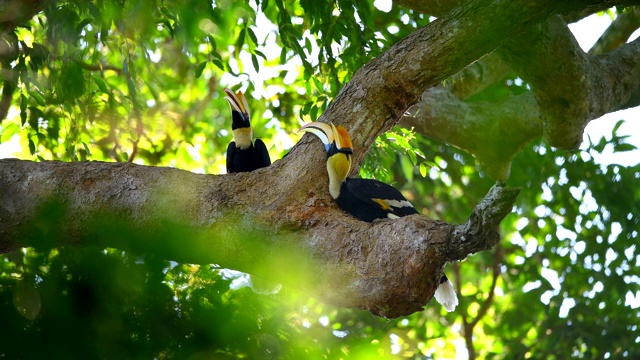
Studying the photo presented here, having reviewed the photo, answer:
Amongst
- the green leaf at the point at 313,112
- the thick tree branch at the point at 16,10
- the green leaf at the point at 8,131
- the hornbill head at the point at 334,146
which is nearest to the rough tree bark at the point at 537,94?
the green leaf at the point at 313,112

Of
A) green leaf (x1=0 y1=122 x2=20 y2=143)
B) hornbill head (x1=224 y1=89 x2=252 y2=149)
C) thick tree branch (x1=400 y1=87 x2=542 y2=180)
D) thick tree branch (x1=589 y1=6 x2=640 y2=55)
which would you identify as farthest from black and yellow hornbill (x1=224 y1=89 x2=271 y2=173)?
thick tree branch (x1=589 y1=6 x2=640 y2=55)

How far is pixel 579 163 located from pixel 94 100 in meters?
3.98

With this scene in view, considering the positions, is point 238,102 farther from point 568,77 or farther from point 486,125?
point 568,77

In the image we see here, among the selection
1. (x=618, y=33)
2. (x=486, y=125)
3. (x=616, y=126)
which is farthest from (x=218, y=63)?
(x=616, y=126)

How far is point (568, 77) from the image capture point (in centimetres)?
463

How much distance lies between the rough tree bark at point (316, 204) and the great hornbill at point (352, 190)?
69 mm

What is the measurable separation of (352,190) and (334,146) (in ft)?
1.60

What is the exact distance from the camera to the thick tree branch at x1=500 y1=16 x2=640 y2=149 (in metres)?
4.50

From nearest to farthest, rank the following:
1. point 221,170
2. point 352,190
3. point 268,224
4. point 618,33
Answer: point 268,224
point 352,190
point 618,33
point 221,170

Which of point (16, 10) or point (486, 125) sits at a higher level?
point (16, 10)

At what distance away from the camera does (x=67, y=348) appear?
1.57 m

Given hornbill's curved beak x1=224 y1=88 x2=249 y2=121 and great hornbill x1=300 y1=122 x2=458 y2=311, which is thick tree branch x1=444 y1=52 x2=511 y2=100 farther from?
great hornbill x1=300 y1=122 x2=458 y2=311

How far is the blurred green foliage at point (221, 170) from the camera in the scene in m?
1.69

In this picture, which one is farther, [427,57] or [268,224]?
[427,57]
